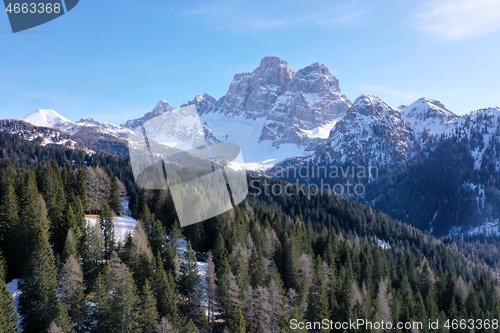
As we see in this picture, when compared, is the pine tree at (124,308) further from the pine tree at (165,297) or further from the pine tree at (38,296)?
the pine tree at (38,296)

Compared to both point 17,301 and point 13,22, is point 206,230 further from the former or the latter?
point 13,22

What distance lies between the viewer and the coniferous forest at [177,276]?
37.8m

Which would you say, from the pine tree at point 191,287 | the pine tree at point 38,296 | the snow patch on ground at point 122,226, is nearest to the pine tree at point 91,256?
the pine tree at point 38,296

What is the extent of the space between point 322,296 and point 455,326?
2475cm

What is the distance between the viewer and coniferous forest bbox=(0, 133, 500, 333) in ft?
124

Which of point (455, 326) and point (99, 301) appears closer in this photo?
point (99, 301)

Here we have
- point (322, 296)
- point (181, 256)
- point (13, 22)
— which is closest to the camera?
point (13, 22)

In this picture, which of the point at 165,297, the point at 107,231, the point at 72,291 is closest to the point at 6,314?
the point at 72,291

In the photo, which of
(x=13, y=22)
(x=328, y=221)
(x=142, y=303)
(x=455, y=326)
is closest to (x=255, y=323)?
(x=142, y=303)

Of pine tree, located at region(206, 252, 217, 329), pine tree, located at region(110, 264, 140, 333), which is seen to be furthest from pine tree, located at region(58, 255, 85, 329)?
pine tree, located at region(206, 252, 217, 329)

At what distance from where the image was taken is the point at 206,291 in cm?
4969

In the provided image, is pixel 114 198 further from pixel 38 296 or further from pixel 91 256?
pixel 38 296

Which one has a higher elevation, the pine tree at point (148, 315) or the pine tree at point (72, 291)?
the pine tree at point (72, 291)

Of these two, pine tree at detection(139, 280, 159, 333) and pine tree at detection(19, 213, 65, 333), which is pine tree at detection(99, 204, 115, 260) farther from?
pine tree at detection(139, 280, 159, 333)
